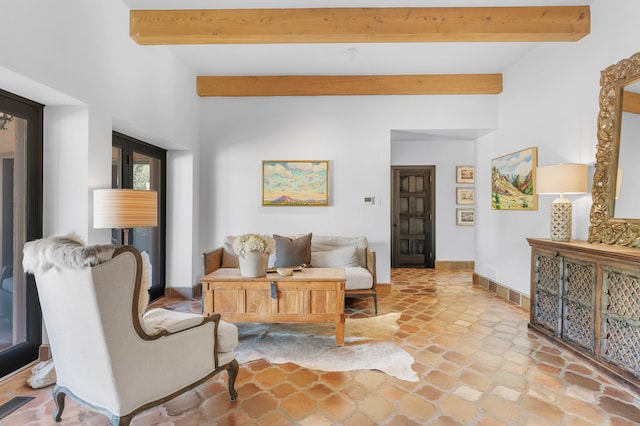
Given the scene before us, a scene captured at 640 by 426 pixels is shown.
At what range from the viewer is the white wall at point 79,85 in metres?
2.23

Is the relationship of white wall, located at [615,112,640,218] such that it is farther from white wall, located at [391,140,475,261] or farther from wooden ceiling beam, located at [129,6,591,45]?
white wall, located at [391,140,475,261]

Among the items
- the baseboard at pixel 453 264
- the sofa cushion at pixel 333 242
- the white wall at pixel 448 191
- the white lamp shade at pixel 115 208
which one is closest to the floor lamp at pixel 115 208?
the white lamp shade at pixel 115 208

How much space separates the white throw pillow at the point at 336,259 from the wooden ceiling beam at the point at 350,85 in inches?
95.3

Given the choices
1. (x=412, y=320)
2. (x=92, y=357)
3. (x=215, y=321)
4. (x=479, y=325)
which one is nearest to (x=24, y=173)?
(x=92, y=357)

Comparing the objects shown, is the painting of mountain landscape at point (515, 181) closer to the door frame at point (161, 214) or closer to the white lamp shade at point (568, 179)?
the white lamp shade at point (568, 179)

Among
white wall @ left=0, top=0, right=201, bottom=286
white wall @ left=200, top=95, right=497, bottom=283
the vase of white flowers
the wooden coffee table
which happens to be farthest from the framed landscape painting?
the wooden coffee table

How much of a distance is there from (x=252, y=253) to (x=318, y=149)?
8.17 feet

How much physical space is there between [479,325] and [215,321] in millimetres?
2917

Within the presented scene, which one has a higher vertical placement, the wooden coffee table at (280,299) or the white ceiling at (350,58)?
the white ceiling at (350,58)

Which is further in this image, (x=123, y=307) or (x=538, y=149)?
(x=538, y=149)

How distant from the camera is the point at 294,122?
5031 mm

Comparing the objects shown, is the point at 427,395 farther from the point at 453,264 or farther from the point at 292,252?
the point at 453,264

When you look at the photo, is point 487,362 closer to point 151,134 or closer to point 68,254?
point 68,254

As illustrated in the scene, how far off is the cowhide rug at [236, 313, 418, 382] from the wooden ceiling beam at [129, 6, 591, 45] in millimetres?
3056
